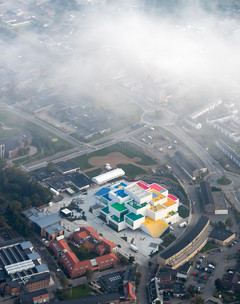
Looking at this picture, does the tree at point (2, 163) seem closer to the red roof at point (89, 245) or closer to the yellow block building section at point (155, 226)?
the red roof at point (89, 245)

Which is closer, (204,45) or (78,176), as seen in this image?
(78,176)

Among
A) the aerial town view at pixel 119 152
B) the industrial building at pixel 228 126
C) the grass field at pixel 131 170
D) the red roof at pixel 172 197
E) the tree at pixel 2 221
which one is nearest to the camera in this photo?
the aerial town view at pixel 119 152

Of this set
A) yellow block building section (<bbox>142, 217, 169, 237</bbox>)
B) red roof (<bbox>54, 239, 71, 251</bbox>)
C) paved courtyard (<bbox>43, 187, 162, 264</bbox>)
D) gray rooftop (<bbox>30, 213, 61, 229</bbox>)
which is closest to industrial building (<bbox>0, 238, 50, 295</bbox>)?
red roof (<bbox>54, 239, 71, 251</bbox>)

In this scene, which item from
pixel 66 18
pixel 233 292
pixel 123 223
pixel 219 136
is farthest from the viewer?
pixel 66 18

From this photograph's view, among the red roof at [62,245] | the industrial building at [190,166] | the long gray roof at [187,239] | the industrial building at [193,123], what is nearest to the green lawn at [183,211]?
the long gray roof at [187,239]

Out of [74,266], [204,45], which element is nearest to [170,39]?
[204,45]

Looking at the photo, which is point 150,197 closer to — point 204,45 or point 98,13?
point 204,45
